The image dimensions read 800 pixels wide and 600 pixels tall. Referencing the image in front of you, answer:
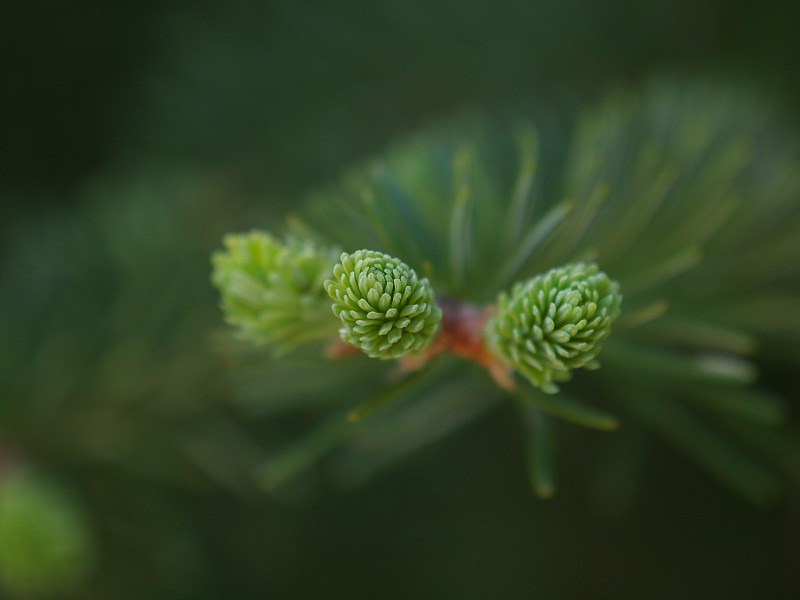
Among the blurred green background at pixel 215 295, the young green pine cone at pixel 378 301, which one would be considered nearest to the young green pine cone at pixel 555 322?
the young green pine cone at pixel 378 301

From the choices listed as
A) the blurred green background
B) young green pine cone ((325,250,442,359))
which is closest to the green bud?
young green pine cone ((325,250,442,359))

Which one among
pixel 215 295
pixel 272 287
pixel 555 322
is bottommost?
pixel 555 322

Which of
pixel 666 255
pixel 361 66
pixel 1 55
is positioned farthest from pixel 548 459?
pixel 1 55

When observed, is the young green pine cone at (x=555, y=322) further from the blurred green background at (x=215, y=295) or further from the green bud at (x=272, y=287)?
the blurred green background at (x=215, y=295)

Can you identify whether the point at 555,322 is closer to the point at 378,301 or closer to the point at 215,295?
the point at 378,301

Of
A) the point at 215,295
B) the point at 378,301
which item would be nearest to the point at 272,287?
the point at 378,301

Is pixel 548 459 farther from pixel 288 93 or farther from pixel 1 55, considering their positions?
pixel 1 55

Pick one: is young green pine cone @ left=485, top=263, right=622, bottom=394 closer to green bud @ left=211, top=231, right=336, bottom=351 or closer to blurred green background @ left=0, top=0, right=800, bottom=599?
green bud @ left=211, top=231, right=336, bottom=351
